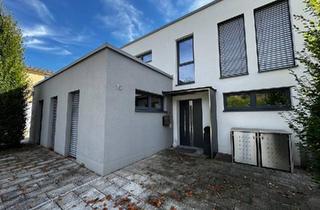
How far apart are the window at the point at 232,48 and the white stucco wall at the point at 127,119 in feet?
9.66

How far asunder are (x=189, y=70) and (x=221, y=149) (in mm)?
3722

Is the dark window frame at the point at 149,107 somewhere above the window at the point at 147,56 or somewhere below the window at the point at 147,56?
below

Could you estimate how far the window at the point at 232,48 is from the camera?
5316mm

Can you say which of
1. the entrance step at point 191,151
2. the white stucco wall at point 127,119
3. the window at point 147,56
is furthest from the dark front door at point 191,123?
the window at point 147,56

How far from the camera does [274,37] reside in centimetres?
477

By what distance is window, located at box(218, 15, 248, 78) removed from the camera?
5316 mm

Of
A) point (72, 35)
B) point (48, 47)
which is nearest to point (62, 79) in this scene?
point (72, 35)

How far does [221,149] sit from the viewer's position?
5453 mm

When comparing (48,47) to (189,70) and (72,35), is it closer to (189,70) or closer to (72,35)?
(72,35)

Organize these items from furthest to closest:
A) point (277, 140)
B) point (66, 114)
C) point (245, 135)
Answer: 1. point (66, 114)
2. point (245, 135)
3. point (277, 140)

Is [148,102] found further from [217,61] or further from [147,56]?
[147,56]

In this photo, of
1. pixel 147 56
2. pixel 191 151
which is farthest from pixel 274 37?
pixel 147 56

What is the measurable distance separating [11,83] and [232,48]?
34.7 feet

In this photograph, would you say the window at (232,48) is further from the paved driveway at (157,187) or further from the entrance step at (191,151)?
the paved driveway at (157,187)
